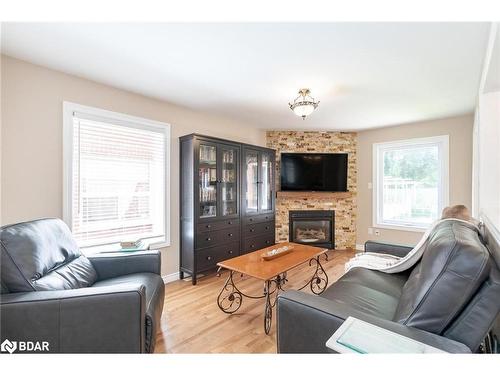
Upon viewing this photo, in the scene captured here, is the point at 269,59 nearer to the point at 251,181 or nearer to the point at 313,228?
the point at 251,181

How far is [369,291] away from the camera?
1.67 meters

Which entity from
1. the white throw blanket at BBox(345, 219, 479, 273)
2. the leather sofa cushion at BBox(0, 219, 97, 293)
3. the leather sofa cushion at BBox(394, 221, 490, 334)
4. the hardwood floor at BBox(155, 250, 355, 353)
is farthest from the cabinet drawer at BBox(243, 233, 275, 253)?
the leather sofa cushion at BBox(394, 221, 490, 334)

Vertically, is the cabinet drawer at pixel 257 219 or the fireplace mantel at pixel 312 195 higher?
the fireplace mantel at pixel 312 195

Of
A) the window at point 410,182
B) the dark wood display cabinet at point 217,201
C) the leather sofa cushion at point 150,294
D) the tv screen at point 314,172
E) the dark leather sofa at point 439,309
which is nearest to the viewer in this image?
the dark leather sofa at point 439,309

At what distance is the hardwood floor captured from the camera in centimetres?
177

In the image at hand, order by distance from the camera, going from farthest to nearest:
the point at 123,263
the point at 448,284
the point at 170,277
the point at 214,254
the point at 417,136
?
the point at 417,136, the point at 214,254, the point at 170,277, the point at 123,263, the point at 448,284

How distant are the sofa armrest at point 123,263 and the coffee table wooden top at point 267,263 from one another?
1.87 feet

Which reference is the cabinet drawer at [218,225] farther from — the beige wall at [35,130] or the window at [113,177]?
the beige wall at [35,130]

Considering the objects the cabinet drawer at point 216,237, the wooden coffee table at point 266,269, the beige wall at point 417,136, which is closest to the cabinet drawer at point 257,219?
the cabinet drawer at point 216,237

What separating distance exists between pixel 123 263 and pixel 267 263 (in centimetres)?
124

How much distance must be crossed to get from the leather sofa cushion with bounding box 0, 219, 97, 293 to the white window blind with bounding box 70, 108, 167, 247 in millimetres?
605

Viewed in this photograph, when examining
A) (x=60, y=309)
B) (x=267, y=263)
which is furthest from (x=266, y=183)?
(x=60, y=309)

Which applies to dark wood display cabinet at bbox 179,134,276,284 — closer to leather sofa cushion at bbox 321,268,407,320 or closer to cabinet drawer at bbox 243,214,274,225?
cabinet drawer at bbox 243,214,274,225

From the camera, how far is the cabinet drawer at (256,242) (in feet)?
11.9
